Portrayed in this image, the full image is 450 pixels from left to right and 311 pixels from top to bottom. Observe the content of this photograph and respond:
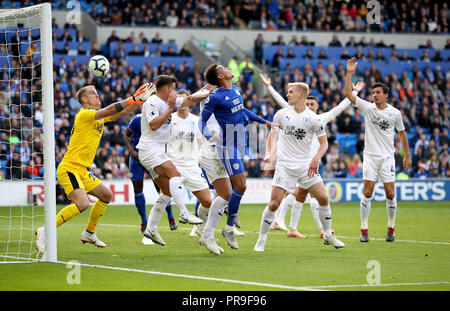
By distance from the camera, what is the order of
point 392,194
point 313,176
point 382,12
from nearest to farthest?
1. point 313,176
2. point 392,194
3. point 382,12

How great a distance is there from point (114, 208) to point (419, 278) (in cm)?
1527

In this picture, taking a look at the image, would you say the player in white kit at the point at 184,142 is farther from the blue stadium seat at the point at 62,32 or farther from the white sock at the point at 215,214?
the blue stadium seat at the point at 62,32

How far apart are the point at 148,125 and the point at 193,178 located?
211cm

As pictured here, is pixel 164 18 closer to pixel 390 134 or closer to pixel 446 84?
pixel 446 84

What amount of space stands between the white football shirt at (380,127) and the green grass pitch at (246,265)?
1.65 m

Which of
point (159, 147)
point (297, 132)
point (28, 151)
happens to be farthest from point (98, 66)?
point (28, 151)

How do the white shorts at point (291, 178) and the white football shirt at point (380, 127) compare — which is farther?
the white football shirt at point (380, 127)

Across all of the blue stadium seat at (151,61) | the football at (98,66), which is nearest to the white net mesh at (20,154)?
the blue stadium seat at (151,61)

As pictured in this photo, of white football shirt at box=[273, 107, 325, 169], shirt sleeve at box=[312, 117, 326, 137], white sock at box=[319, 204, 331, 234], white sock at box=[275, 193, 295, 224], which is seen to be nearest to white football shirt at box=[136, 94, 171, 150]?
white football shirt at box=[273, 107, 325, 169]

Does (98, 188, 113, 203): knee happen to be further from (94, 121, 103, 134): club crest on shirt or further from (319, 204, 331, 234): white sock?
(319, 204, 331, 234): white sock

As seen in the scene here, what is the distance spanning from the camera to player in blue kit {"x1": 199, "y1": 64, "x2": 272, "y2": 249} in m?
10.6

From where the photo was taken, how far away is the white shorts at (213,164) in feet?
35.8

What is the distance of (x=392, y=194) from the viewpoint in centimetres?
1291
